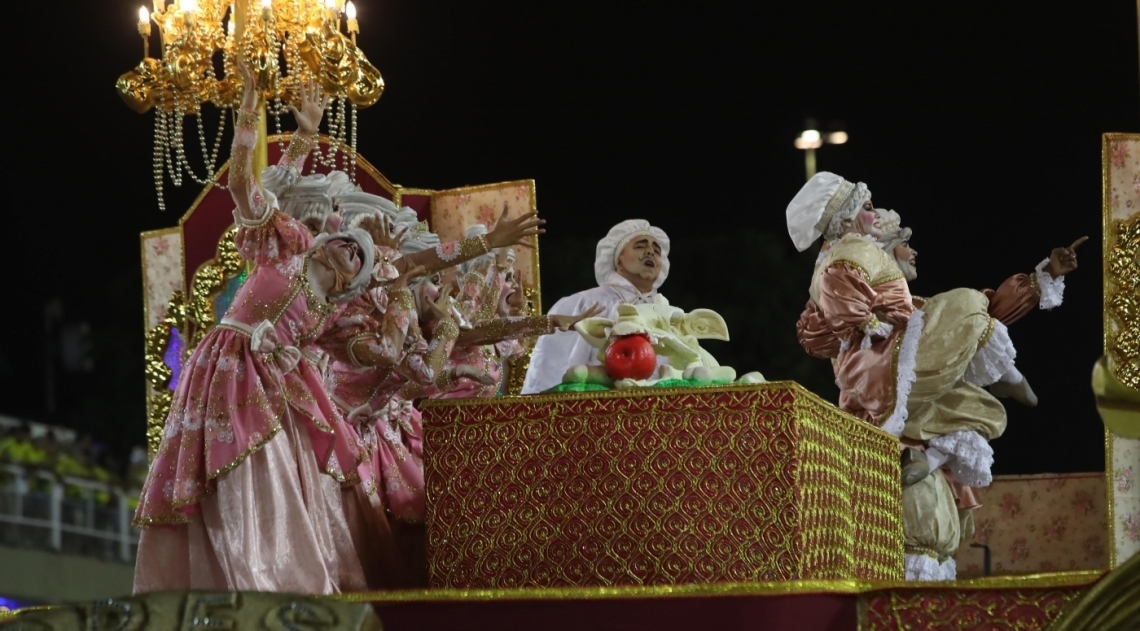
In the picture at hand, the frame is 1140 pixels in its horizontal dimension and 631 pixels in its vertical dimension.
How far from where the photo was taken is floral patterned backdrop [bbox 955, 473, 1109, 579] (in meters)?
6.56

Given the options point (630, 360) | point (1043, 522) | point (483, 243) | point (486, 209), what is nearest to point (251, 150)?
point (483, 243)

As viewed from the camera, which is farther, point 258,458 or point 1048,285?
point 1048,285

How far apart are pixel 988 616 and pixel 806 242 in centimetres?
279

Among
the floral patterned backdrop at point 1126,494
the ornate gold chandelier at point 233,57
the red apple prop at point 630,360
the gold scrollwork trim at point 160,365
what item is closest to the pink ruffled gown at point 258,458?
the red apple prop at point 630,360

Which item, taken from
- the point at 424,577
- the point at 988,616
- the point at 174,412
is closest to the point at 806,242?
the point at 424,577

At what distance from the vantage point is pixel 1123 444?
18.7 ft

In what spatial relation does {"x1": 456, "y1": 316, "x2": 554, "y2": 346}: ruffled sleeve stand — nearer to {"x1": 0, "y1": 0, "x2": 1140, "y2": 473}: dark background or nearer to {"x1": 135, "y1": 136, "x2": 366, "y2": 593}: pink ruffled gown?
{"x1": 135, "y1": 136, "x2": 366, "y2": 593}: pink ruffled gown

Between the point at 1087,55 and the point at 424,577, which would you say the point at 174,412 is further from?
the point at 1087,55

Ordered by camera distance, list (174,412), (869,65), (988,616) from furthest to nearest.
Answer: (869,65)
(174,412)
(988,616)

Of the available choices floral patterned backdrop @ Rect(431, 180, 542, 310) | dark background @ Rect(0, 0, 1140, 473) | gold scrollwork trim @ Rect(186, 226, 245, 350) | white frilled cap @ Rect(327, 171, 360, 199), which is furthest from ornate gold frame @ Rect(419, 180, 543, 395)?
dark background @ Rect(0, 0, 1140, 473)

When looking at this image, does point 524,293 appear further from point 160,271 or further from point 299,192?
point 299,192

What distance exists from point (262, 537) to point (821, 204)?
95.8 inches

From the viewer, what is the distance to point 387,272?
478cm

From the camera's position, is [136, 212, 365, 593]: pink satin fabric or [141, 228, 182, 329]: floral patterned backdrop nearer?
[136, 212, 365, 593]: pink satin fabric
